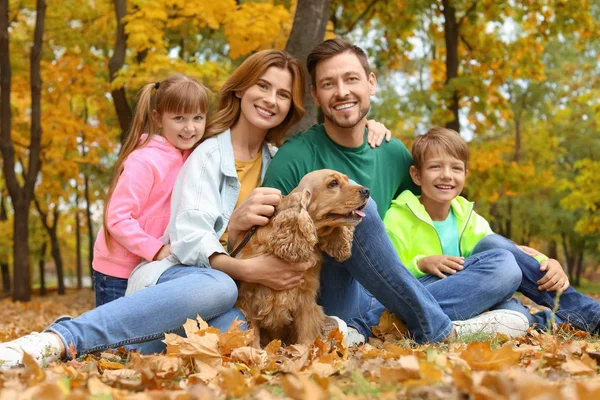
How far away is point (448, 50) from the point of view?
1225 centimetres

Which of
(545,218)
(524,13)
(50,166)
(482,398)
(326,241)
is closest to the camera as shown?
(482,398)

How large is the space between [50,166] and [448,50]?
9955 mm

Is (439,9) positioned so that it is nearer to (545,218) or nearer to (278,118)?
(278,118)

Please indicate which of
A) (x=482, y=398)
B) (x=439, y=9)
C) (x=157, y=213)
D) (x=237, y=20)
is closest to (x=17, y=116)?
(x=237, y=20)

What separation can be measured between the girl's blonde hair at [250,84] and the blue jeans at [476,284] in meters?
1.55

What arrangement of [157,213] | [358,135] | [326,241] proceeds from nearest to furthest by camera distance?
1. [326,241]
2. [157,213]
3. [358,135]

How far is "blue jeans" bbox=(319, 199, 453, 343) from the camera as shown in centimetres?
362

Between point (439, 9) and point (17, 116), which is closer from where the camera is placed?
point (439, 9)

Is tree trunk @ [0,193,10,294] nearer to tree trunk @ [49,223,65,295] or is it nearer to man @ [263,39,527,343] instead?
tree trunk @ [49,223,65,295]

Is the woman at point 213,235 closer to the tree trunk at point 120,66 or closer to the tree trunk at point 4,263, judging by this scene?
the tree trunk at point 120,66

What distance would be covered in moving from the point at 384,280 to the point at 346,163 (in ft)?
3.38

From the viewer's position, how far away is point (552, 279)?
13.5 feet

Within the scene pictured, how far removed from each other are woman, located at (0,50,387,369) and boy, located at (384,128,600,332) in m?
0.49

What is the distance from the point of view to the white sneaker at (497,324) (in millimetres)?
3867
